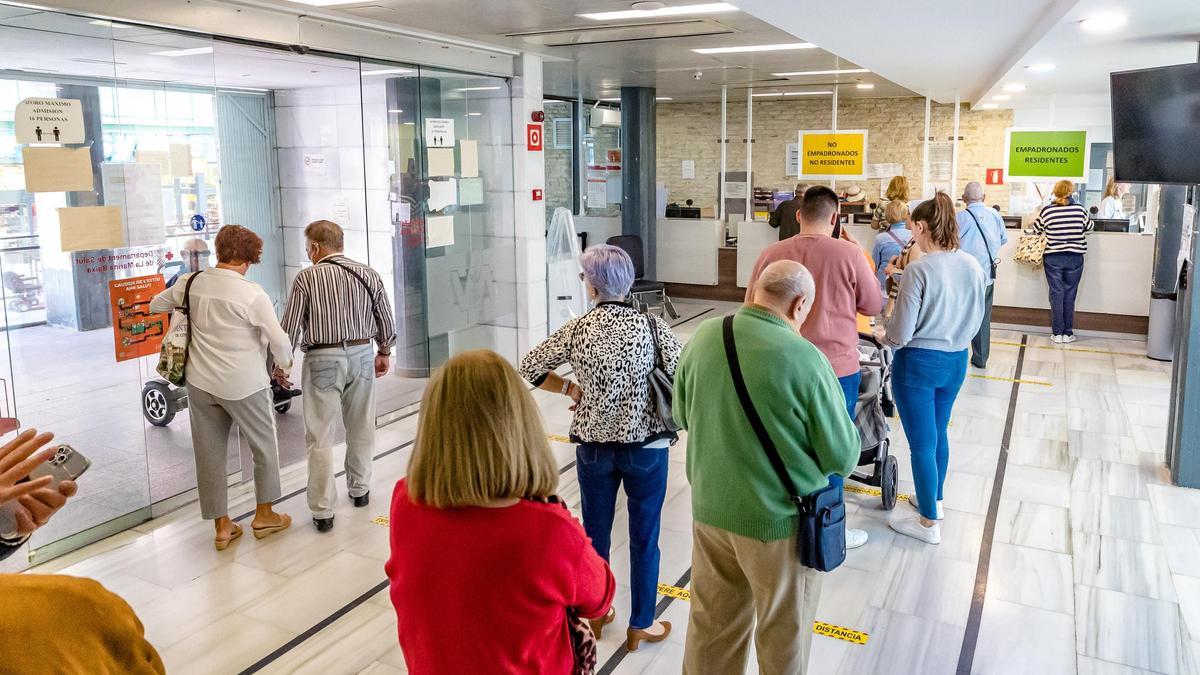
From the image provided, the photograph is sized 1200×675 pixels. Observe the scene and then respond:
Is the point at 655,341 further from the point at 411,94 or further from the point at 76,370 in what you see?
A: the point at 411,94

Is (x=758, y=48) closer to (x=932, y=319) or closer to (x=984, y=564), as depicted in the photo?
(x=932, y=319)

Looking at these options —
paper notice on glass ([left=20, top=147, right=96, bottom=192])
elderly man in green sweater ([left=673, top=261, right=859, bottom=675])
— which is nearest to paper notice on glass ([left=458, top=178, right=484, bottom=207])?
paper notice on glass ([left=20, top=147, right=96, bottom=192])

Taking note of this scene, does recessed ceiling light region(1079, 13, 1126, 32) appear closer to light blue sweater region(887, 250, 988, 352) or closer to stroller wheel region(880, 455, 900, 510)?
light blue sweater region(887, 250, 988, 352)

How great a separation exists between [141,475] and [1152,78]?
5550mm

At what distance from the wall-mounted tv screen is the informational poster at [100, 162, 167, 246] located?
4.99 metres

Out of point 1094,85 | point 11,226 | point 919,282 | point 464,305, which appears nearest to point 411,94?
point 464,305

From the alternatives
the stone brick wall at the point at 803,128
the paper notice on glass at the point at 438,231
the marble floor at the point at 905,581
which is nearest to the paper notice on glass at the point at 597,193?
the stone brick wall at the point at 803,128

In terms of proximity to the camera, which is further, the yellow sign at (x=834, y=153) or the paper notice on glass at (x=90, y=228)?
the yellow sign at (x=834, y=153)

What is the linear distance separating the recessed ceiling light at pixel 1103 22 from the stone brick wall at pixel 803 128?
8.22 meters

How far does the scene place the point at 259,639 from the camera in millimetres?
3578

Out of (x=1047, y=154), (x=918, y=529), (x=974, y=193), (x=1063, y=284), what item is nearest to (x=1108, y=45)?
(x=974, y=193)

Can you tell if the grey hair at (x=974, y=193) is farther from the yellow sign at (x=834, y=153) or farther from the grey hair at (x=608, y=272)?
the grey hair at (x=608, y=272)

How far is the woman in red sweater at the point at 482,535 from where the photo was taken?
167 centimetres

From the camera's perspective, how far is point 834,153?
955cm
